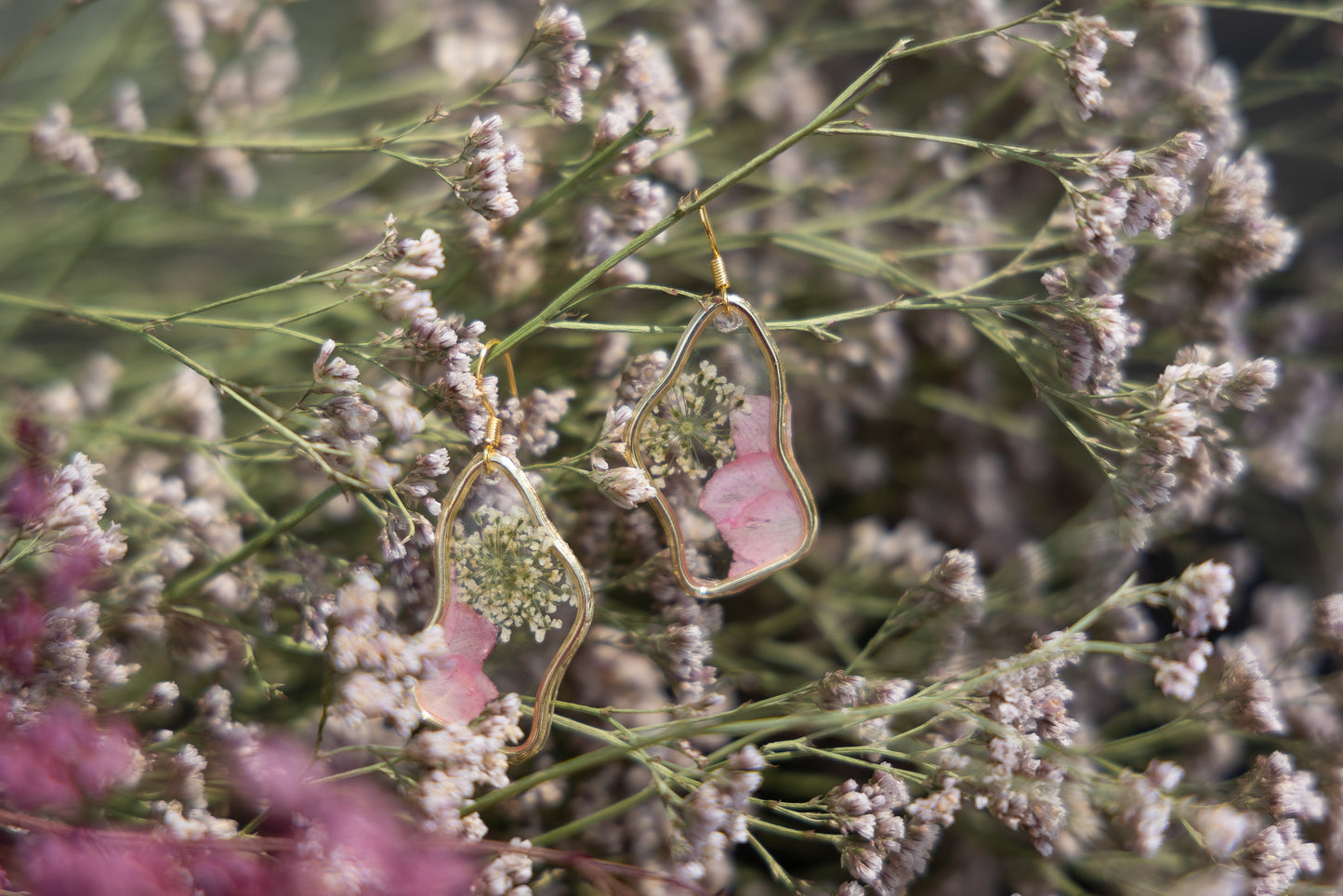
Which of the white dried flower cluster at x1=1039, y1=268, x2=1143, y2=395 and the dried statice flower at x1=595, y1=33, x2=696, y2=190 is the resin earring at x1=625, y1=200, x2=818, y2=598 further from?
the white dried flower cluster at x1=1039, y1=268, x2=1143, y2=395

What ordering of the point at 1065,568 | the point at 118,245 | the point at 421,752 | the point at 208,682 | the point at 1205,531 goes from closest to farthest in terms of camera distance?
the point at 421,752 → the point at 208,682 → the point at 1065,568 → the point at 118,245 → the point at 1205,531

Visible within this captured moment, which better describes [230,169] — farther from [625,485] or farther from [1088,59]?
[1088,59]

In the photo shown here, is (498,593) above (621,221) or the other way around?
the other way around

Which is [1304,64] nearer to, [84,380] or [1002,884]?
[1002,884]

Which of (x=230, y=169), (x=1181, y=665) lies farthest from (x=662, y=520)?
(x=230, y=169)

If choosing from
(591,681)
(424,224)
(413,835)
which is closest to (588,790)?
(591,681)

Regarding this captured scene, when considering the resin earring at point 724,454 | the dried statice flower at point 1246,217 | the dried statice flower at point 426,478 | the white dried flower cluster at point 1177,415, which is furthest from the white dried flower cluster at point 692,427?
the dried statice flower at point 1246,217

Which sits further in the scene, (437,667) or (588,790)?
(588,790)
